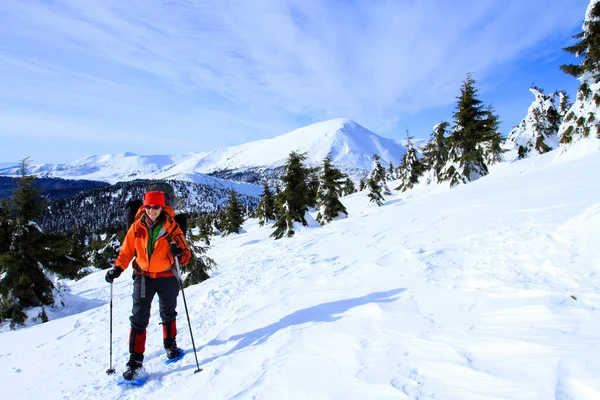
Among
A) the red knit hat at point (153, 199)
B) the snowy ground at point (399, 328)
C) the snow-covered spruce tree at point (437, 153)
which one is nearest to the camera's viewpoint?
the snowy ground at point (399, 328)

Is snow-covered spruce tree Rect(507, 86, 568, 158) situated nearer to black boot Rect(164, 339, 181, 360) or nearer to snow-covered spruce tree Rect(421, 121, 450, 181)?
snow-covered spruce tree Rect(421, 121, 450, 181)

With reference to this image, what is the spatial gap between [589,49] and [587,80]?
4.69 ft

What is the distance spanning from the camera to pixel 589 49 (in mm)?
14547

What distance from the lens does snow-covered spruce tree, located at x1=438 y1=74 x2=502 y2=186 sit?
22000mm

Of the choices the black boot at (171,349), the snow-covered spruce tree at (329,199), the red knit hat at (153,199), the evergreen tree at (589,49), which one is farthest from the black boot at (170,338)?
the snow-covered spruce tree at (329,199)

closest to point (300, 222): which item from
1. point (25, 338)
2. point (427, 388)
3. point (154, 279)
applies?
point (25, 338)

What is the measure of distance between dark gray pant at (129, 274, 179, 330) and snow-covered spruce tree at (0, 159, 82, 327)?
516 inches

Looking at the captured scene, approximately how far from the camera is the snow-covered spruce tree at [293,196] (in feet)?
70.4

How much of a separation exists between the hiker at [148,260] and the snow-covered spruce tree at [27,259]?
13.1 m

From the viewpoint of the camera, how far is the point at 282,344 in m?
4.16

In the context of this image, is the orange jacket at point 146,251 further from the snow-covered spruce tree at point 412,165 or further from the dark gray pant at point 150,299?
the snow-covered spruce tree at point 412,165

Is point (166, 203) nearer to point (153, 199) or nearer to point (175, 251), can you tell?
point (153, 199)

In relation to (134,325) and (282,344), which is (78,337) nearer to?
(134,325)

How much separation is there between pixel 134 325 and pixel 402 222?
8884 mm
